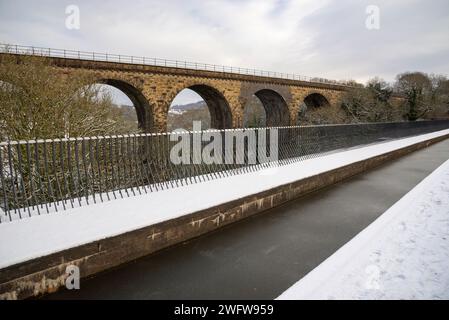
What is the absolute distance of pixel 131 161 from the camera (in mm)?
5621

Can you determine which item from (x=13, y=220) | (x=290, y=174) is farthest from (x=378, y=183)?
(x=13, y=220)

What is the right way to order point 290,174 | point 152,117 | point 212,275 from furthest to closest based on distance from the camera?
point 152,117 → point 290,174 → point 212,275

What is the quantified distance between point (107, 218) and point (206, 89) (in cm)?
2222

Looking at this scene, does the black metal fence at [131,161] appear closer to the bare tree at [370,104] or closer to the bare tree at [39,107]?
the bare tree at [39,107]

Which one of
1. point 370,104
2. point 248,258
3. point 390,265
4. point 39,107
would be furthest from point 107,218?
point 370,104

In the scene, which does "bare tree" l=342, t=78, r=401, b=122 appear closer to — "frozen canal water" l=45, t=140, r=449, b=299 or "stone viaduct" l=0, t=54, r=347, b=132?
"stone viaduct" l=0, t=54, r=347, b=132

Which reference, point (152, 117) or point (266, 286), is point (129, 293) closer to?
point (266, 286)

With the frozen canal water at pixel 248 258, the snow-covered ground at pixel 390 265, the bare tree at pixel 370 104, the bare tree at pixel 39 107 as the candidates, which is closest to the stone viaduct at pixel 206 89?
the bare tree at pixel 370 104

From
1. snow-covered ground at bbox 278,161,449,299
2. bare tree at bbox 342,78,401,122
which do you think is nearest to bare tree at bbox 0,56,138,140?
snow-covered ground at bbox 278,161,449,299

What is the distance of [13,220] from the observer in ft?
12.1

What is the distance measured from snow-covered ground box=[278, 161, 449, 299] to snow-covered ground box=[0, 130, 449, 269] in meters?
2.01

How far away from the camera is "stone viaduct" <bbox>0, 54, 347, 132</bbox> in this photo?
1807cm

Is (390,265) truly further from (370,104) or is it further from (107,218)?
(370,104)

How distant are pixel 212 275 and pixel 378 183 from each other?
249 inches
